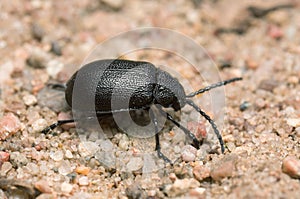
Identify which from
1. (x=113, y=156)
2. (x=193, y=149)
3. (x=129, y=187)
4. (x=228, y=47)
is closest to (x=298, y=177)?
(x=193, y=149)

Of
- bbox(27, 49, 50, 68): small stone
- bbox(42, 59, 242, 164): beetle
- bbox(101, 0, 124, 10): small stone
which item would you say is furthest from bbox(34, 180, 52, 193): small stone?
bbox(101, 0, 124, 10): small stone

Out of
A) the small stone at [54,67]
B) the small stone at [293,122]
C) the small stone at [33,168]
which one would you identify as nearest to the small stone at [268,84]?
the small stone at [293,122]

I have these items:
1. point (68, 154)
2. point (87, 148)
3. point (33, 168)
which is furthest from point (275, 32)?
point (33, 168)

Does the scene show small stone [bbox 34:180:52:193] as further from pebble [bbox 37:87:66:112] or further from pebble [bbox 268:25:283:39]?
pebble [bbox 268:25:283:39]

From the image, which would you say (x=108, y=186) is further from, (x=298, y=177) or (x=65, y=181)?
(x=298, y=177)

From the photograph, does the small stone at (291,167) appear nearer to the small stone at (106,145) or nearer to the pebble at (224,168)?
the pebble at (224,168)
